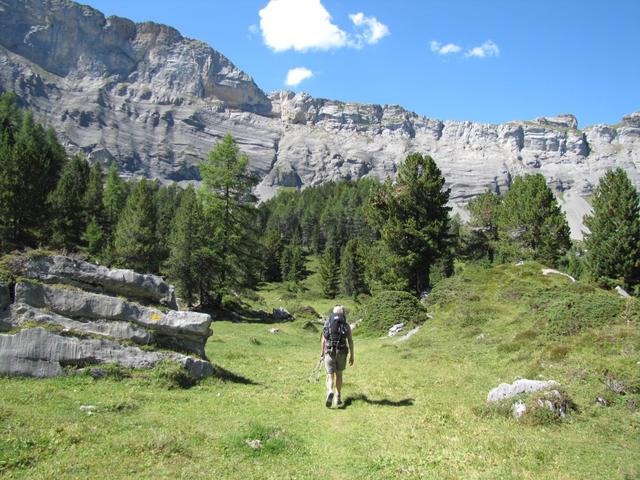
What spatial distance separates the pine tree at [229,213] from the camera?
140 ft

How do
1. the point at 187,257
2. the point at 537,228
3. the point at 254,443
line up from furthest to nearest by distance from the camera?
the point at 537,228
the point at 187,257
the point at 254,443

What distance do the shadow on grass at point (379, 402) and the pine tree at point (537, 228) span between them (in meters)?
43.9

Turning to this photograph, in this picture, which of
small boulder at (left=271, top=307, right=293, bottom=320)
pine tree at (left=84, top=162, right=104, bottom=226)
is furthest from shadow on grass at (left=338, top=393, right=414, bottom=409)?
pine tree at (left=84, top=162, right=104, bottom=226)

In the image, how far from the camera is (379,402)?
12938 mm

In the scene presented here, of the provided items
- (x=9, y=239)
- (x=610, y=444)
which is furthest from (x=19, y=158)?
(x=610, y=444)

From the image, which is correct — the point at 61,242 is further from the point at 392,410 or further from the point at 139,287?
the point at 392,410

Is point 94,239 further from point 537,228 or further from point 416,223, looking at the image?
point 537,228

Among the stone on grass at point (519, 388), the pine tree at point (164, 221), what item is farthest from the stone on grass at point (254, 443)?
the pine tree at point (164, 221)

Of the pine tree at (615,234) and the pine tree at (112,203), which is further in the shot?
the pine tree at (112,203)

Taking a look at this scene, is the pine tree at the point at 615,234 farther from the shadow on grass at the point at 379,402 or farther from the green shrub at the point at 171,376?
the green shrub at the point at 171,376

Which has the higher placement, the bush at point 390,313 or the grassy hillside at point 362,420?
the grassy hillside at point 362,420

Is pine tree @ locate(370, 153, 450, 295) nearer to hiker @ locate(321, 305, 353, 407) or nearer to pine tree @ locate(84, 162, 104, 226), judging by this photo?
hiker @ locate(321, 305, 353, 407)

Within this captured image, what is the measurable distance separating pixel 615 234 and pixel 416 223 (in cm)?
1791

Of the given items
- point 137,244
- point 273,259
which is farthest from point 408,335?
point 273,259
